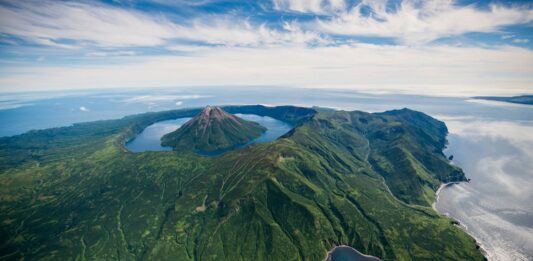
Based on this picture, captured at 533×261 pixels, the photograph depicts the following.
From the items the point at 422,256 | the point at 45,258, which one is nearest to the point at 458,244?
the point at 422,256

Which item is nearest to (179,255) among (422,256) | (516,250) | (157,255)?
(157,255)

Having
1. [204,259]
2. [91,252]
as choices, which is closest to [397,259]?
[204,259]

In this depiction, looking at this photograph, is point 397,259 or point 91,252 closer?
point 397,259

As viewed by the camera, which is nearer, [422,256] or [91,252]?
[422,256]

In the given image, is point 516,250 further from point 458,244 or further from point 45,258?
point 45,258

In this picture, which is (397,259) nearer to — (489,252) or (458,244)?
(458,244)

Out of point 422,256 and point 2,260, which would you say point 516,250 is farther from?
point 2,260

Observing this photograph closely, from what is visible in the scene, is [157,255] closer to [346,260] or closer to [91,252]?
[91,252]
